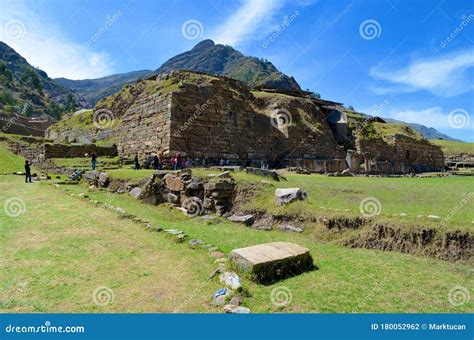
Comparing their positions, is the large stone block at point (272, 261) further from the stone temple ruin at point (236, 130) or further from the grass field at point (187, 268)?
the stone temple ruin at point (236, 130)

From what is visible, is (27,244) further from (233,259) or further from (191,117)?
(191,117)

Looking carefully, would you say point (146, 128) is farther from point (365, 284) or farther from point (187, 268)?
point (365, 284)

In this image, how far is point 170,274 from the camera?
17.3ft

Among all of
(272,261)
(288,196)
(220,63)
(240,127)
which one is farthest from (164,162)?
(220,63)

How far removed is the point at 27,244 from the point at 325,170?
2004 cm

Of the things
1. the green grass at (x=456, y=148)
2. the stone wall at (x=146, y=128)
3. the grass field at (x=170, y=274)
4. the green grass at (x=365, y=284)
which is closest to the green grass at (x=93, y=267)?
the grass field at (x=170, y=274)

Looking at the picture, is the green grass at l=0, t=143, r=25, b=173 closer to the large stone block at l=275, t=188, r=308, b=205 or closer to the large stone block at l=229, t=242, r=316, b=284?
the large stone block at l=275, t=188, r=308, b=205

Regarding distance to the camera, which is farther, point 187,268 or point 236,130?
point 236,130

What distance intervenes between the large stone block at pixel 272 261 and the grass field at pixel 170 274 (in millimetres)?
172

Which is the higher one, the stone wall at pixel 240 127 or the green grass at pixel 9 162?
the stone wall at pixel 240 127

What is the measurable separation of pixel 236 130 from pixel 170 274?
57.2 ft

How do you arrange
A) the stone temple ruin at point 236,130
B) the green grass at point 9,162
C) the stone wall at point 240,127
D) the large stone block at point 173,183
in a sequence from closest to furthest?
1. the large stone block at point 173,183
2. the stone wall at point 240,127
3. the stone temple ruin at point 236,130
4. the green grass at point 9,162

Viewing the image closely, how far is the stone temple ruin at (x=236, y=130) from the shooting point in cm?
1969

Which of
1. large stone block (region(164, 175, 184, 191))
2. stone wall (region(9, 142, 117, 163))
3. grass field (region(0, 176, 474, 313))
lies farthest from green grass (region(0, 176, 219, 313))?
stone wall (region(9, 142, 117, 163))
